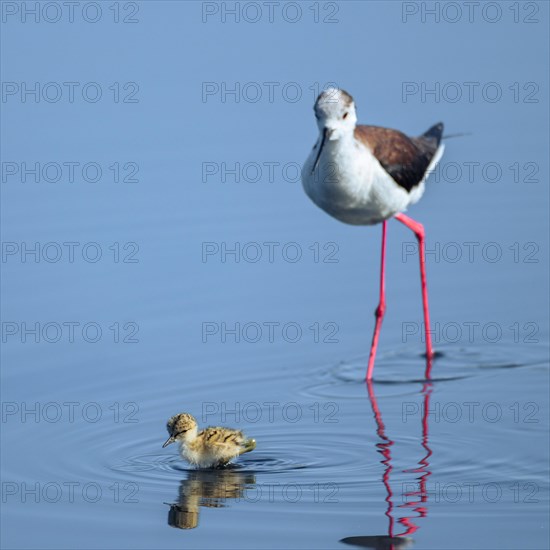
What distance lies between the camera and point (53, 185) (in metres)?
11.7

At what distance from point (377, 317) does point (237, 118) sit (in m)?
4.08

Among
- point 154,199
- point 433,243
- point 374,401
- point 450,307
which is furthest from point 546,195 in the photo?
point 374,401

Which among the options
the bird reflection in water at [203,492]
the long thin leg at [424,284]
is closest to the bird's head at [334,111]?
the long thin leg at [424,284]

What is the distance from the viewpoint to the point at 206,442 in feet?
23.0

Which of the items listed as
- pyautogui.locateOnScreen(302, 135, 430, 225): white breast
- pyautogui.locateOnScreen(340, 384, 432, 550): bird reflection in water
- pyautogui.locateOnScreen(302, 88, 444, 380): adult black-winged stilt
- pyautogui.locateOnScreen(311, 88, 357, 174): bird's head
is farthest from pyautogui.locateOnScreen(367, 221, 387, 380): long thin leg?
pyautogui.locateOnScreen(311, 88, 357, 174): bird's head

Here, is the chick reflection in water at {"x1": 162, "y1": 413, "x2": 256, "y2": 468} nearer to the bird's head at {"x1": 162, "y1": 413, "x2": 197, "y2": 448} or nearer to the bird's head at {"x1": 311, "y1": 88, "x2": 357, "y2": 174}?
the bird's head at {"x1": 162, "y1": 413, "x2": 197, "y2": 448}

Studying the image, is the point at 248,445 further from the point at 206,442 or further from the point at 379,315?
the point at 379,315

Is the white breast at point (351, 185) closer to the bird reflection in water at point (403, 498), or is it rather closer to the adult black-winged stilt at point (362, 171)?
the adult black-winged stilt at point (362, 171)

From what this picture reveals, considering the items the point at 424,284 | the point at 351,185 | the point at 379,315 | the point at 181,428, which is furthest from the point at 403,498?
the point at 424,284

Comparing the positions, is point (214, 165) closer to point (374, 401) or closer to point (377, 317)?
point (377, 317)

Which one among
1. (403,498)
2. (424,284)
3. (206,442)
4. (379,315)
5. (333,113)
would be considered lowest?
(403,498)

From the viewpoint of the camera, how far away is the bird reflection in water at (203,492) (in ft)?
21.2

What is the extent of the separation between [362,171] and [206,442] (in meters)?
2.31

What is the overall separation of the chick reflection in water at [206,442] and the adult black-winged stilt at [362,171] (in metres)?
1.62
